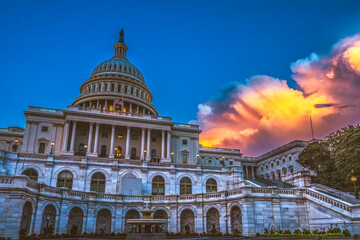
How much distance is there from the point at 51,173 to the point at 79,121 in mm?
25226

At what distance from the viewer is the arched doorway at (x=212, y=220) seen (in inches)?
1532

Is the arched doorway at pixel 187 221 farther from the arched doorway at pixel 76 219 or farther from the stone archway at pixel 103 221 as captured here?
the arched doorway at pixel 76 219

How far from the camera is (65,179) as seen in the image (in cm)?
4659

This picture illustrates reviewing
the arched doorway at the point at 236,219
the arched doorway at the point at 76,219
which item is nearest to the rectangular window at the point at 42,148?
the arched doorway at the point at 76,219

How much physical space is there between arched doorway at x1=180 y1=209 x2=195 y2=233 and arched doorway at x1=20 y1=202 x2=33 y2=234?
18.5 meters

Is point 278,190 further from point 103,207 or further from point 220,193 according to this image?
point 103,207

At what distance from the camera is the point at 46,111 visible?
7219 centimetres

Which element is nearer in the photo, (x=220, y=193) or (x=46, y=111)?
(x=220, y=193)

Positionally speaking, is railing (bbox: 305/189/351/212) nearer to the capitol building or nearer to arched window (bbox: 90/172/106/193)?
the capitol building

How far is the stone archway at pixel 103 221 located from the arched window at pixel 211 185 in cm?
1934

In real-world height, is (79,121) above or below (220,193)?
above

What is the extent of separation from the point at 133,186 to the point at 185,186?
29.9 ft

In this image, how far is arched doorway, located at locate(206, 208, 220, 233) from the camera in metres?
38.9

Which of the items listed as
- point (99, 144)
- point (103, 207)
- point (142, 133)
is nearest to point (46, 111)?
point (99, 144)
